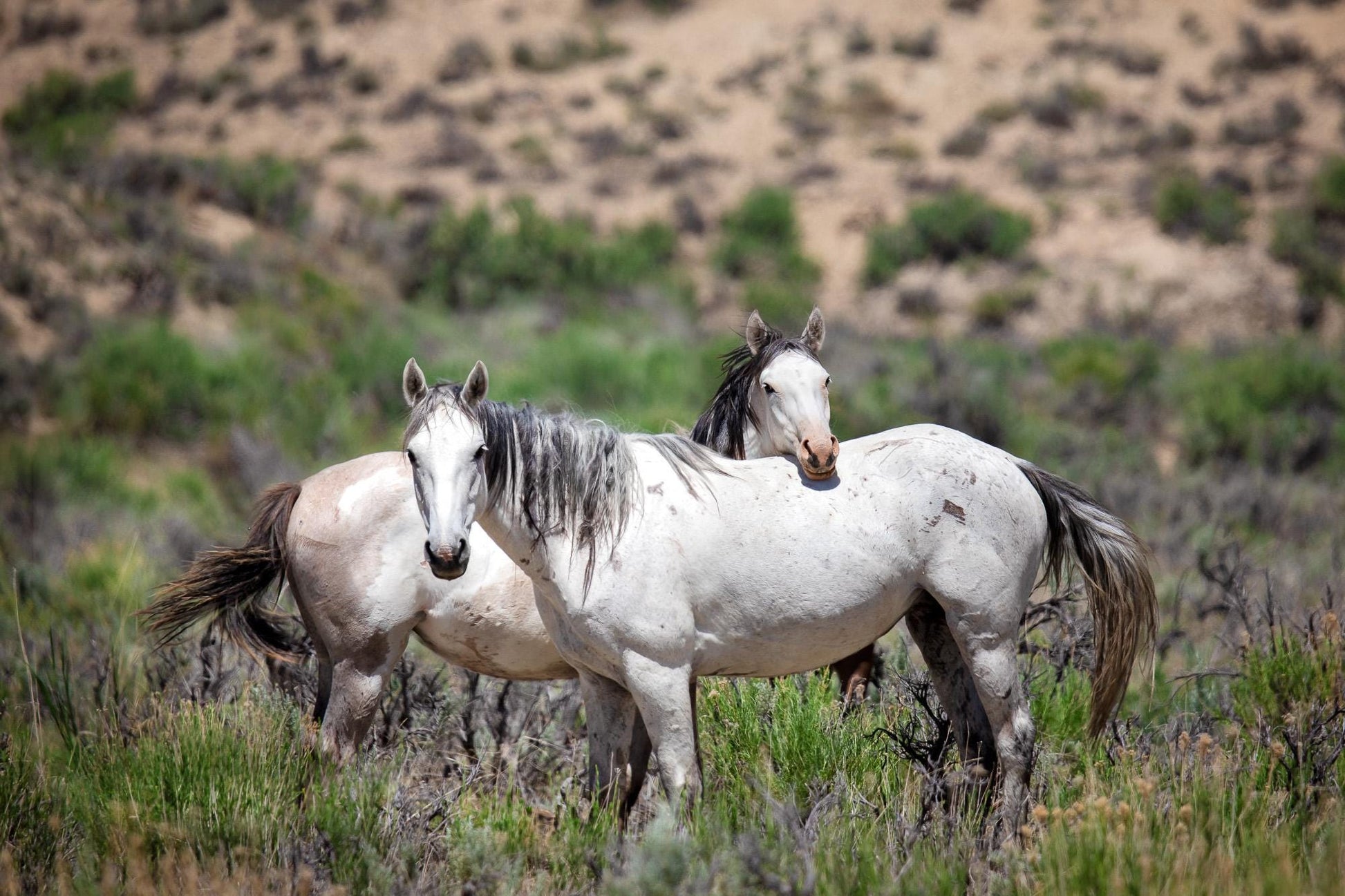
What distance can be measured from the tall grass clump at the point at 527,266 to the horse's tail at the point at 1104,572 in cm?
1649

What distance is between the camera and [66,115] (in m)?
29.2

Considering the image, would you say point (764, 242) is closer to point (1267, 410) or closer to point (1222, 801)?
point (1267, 410)

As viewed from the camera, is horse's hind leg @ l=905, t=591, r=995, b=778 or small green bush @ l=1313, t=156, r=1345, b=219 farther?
small green bush @ l=1313, t=156, r=1345, b=219

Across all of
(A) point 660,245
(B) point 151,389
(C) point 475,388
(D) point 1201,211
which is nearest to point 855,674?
(C) point 475,388

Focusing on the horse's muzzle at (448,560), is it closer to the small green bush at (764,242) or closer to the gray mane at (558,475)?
the gray mane at (558,475)

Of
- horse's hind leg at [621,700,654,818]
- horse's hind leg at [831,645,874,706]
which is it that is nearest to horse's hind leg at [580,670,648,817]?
horse's hind leg at [621,700,654,818]

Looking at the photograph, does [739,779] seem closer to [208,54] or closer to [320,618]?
[320,618]

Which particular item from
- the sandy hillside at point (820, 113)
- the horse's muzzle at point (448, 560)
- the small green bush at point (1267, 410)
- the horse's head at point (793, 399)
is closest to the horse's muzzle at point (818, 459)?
the horse's head at point (793, 399)

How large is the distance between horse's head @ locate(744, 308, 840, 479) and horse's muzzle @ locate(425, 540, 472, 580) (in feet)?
4.44

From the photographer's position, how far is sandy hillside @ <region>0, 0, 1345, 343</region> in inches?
901

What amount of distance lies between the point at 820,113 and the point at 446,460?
96.8ft

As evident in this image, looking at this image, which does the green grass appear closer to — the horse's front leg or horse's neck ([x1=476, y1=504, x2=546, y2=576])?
the horse's front leg

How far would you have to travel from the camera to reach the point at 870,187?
27125 millimetres

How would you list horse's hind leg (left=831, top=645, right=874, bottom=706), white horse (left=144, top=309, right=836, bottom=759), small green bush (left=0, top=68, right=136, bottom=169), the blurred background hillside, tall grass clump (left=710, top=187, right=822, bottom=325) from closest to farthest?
1. white horse (left=144, top=309, right=836, bottom=759)
2. horse's hind leg (left=831, top=645, right=874, bottom=706)
3. the blurred background hillside
4. tall grass clump (left=710, top=187, right=822, bottom=325)
5. small green bush (left=0, top=68, right=136, bottom=169)
